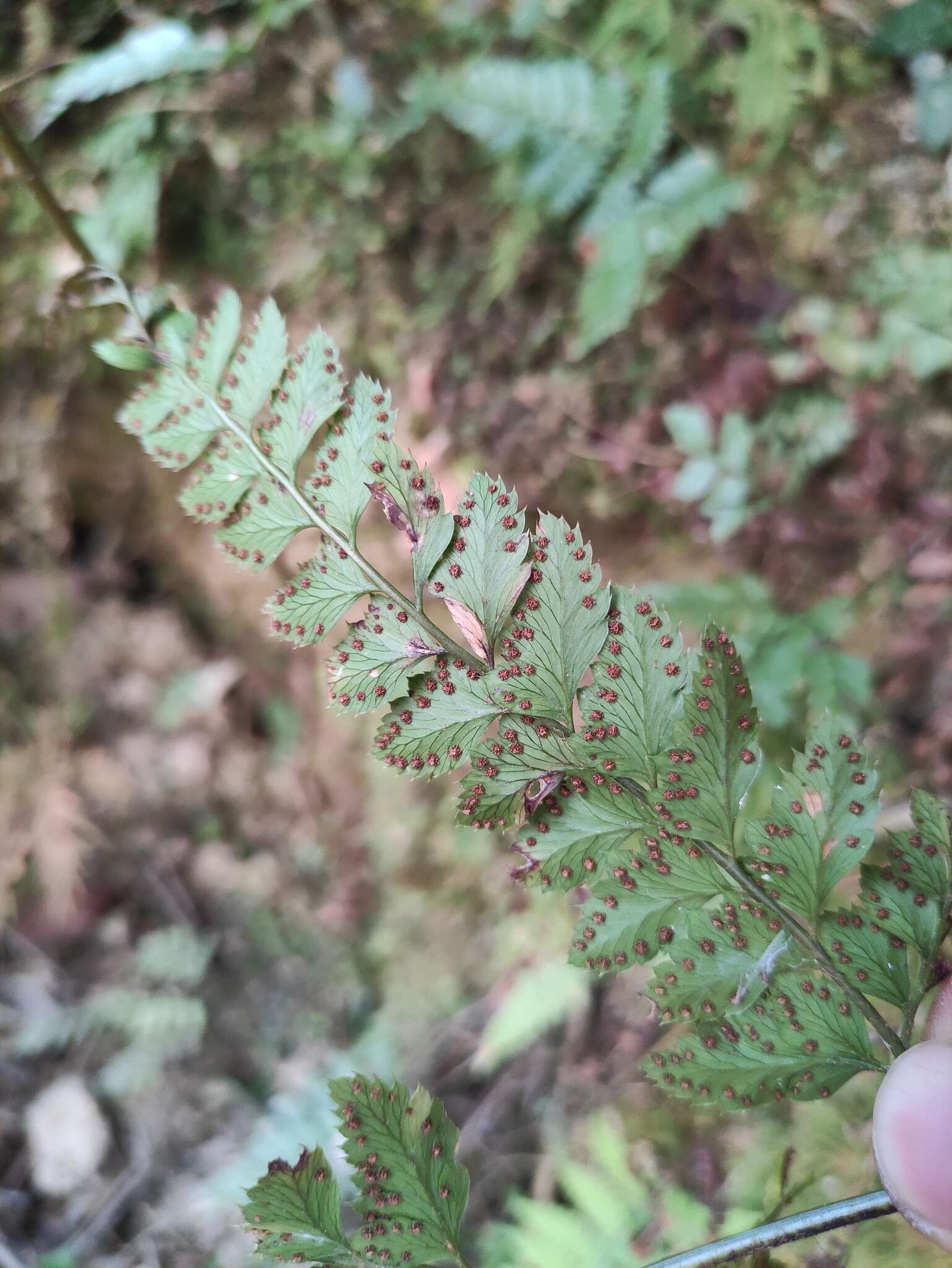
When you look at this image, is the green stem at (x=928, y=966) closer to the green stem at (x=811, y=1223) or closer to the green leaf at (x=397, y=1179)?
the green stem at (x=811, y=1223)

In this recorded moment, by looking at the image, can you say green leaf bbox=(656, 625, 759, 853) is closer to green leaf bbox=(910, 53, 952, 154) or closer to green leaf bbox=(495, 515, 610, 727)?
green leaf bbox=(495, 515, 610, 727)

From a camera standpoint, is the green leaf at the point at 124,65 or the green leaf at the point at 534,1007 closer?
the green leaf at the point at 124,65

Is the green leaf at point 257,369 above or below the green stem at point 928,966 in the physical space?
above

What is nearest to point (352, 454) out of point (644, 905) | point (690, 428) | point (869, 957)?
point (644, 905)

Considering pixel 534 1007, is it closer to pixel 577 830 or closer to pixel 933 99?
pixel 577 830

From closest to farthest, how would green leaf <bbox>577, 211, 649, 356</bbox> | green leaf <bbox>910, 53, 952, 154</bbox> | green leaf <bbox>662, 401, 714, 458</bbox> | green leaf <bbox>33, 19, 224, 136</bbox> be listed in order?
green leaf <bbox>910, 53, 952, 154</bbox> → green leaf <bbox>33, 19, 224, 136</bbox> → green leaf <bbox>577, 211, 649, 356</bbox> → green leaf <bbox>662, 401, 714, 458</bbox>

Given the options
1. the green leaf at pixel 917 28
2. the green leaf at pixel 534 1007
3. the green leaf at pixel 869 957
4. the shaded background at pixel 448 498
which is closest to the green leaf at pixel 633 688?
the green leaf at pixel 869 957

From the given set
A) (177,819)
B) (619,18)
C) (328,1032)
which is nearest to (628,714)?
(619,18)

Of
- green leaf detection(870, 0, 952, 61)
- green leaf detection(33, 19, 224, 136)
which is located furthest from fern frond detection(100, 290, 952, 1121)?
green leaf detection(870, 0, 952, 61)
